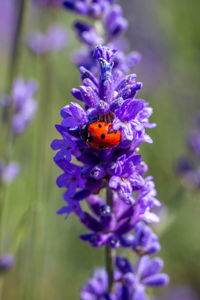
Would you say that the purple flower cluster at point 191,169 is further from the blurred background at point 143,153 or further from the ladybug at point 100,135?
the ladybug at point 100,135

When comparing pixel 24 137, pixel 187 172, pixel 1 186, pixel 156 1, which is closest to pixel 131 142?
pixel 1 186

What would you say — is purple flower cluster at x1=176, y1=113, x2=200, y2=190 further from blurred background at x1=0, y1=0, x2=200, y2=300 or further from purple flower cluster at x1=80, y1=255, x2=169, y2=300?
purple flower cluster at x1=80, y1=255, x2=169, y2=300

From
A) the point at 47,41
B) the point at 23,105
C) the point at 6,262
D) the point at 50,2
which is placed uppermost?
the point at 50,2

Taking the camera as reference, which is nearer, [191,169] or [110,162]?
[110,162]

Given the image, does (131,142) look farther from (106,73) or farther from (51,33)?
(51,33)

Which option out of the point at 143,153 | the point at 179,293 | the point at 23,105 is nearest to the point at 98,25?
the point at 23,105

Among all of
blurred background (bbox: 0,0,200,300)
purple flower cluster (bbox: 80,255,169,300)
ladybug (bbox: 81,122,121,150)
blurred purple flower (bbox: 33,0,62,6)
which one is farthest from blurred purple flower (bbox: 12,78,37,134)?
ladybug (bbox: 81,122,121,150)

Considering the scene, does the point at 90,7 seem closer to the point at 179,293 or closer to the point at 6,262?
the point at 6,262

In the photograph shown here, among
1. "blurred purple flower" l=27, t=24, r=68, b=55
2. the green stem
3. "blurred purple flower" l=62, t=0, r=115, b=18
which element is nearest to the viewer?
the green stem
